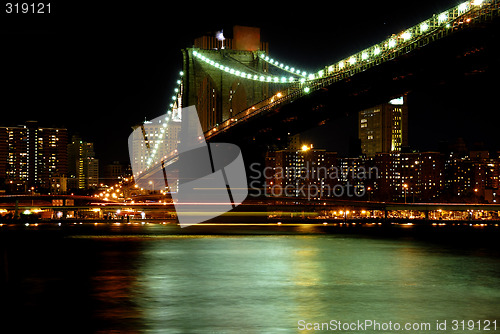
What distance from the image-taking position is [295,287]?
9836 mm

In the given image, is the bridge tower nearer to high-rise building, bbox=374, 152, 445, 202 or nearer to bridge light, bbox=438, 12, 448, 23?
bridge light, bbox=438, 12, 448, 23

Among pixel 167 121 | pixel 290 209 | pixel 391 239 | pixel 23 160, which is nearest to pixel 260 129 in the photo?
pixel 290 209

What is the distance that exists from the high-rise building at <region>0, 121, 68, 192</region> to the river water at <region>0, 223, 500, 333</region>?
136m

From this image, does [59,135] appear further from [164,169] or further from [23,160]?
[164,169]

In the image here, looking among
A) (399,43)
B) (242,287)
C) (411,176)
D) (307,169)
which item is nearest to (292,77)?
(399,43)

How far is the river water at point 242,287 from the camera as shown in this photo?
7492mm

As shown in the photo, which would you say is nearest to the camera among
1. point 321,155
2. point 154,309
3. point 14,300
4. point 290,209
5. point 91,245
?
point 154,309

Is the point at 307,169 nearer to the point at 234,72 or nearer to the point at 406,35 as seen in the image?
the point at 234,72

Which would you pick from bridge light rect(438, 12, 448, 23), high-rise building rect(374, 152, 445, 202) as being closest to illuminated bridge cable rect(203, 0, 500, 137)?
bridge light rect(438, 12, 448, 23)

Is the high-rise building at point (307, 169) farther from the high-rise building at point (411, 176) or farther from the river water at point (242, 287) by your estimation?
the river water at point (242, 287)

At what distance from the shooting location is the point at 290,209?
3572 centimetres

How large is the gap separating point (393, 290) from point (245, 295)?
214 centimetres

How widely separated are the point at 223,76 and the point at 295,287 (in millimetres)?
42182

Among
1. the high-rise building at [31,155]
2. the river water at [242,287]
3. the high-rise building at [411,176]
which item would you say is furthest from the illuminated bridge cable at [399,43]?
the high-rise building at [31,155]
